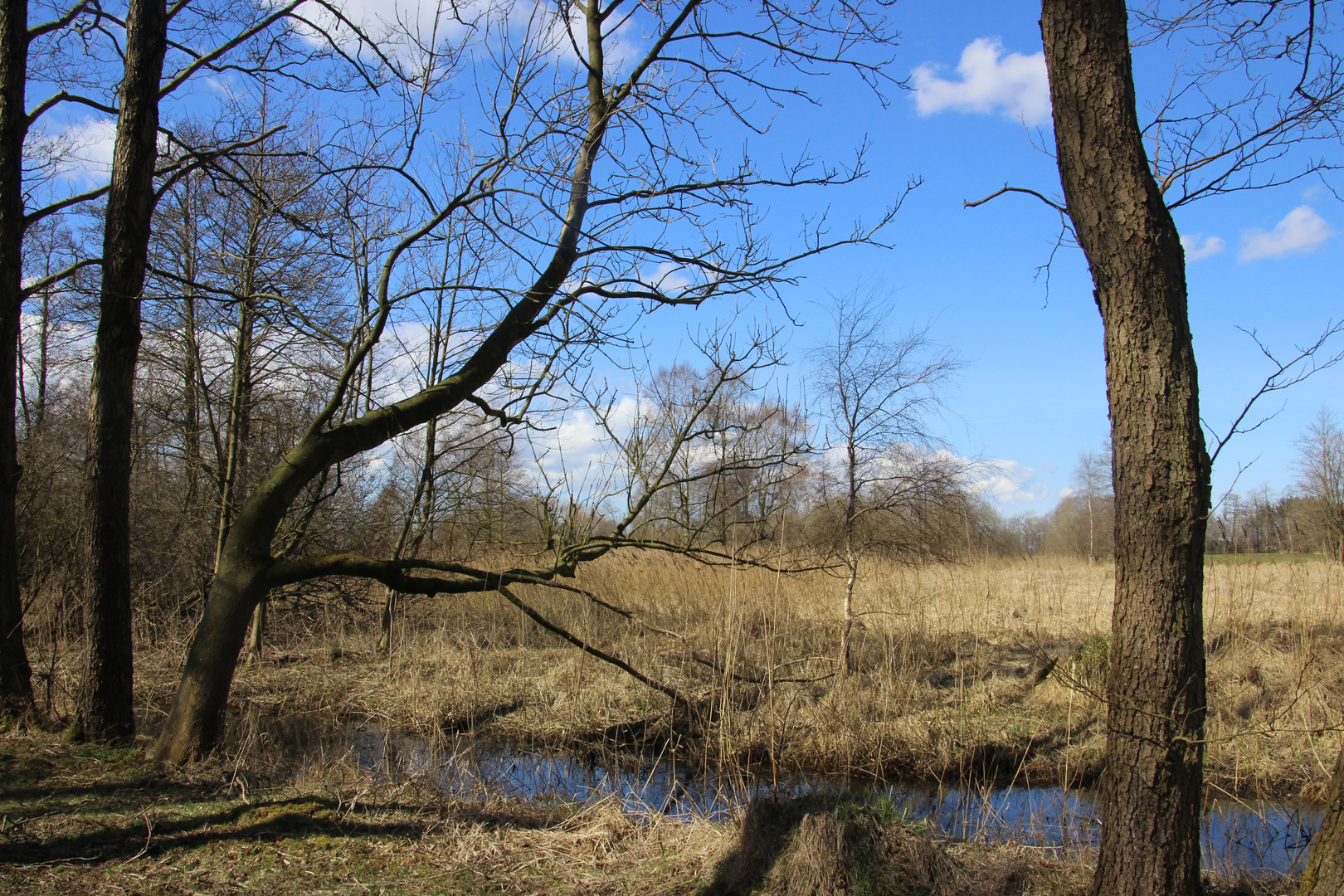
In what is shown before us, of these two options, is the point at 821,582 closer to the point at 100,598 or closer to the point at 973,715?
the point at 973,715

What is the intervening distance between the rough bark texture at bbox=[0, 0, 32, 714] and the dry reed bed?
7.21 feet

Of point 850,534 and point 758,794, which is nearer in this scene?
point 758,794

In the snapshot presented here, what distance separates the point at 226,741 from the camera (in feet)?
16.3

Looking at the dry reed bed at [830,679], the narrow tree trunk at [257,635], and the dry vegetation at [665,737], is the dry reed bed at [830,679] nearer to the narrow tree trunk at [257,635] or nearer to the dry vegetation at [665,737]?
the dry vegetation at [665,737]

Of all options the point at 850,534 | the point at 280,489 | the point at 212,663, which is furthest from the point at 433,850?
the point at 850,534

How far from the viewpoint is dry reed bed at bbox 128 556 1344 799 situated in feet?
20.6

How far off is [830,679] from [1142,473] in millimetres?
5225

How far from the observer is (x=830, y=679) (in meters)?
7.45

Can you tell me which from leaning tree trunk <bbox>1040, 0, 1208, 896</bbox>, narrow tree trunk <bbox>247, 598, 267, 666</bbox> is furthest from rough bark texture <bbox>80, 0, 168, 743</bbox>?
leaning tree trunk <bbox>1040, 0, 1208, 896</bbox>

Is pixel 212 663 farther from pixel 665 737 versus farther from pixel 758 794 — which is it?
pixel 665 737

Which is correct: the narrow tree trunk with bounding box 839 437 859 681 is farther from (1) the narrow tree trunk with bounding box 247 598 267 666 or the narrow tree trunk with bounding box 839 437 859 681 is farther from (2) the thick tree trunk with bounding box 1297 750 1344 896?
(1) the narrow tree trunk with bounding box 247 598 267 666

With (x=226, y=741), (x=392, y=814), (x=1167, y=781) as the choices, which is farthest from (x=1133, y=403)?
(x=226, y=741)

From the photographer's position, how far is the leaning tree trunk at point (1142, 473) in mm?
2592

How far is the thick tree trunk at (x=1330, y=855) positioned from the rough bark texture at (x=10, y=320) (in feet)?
20.7
